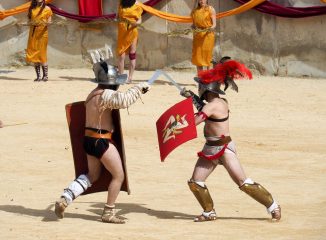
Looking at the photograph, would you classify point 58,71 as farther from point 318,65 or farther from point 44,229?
point 44,229

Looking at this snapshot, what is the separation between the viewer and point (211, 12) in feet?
61.6

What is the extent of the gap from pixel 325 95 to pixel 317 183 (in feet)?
23.5

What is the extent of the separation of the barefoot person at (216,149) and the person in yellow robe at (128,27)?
9885 mm

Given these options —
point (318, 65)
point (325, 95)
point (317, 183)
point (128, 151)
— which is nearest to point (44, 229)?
point (317, 183)

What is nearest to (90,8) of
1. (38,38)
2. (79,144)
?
(38,38)

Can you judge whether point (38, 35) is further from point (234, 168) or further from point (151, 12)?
point (234, 168)

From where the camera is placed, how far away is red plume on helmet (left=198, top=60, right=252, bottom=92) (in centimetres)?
945

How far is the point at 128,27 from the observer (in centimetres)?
1941

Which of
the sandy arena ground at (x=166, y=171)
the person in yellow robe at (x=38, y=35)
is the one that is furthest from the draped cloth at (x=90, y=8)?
the sandy arena ground at (x=166, y=171)

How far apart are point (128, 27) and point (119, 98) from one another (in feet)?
33.9

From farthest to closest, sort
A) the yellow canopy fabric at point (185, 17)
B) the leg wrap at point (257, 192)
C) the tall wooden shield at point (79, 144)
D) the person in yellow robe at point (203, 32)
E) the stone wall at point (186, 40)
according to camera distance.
A: the yellow canopy fabric at point (185, 17)
the stone wall at point (186, 40)
the person in yellow robe at point (203, 32)
the tall wooden shield at point (79, 144)
the leg wrap at point (257, 192)

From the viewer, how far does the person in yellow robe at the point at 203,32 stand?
18.8m

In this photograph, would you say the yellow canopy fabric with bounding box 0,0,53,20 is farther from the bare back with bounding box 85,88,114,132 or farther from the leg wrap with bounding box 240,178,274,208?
the leg wrap with bounding box 240,178,274,208

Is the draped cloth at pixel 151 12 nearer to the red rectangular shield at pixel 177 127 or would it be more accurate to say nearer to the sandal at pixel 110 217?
the red rectangular shield at pixel 177 127
